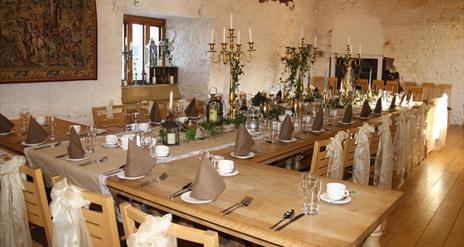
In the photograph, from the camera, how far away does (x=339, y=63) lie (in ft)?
37.5

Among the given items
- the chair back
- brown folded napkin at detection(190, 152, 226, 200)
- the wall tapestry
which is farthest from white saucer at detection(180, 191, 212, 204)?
the wall tapestry

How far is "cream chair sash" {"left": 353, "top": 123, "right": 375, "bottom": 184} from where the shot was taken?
3.70m

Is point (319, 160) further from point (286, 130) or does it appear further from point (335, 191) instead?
point (335, 191)

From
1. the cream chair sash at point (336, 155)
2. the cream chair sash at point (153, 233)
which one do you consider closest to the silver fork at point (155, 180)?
the cream chair sash at point (153, 233)

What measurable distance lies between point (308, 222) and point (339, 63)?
1015 cm

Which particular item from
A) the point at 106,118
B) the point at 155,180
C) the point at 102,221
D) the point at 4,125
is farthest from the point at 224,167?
the point at 106,118

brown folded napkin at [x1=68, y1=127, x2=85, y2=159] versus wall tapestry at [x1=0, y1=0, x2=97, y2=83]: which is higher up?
wall tapestry at [x1=0, y1=0, x2=97, y2=83]

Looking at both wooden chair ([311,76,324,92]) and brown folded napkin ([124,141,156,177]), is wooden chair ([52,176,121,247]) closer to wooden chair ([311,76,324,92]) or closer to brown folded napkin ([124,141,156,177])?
brown folded napkin ([124,141,156,177])

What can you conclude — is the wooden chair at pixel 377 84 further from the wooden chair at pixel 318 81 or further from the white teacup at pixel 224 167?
the white teacup at pixel 224 167

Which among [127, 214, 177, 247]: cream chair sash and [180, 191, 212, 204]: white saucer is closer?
[127, 214, 177, 247]: cream chair sash

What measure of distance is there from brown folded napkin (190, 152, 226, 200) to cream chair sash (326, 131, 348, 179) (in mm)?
1281

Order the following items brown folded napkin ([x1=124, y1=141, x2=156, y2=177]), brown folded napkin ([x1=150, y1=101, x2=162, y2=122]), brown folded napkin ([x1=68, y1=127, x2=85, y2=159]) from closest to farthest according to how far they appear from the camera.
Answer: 1. brown folded napkin ([x1=124, y1=141, x2=156, y2=177])
2. brown folded napkin ([x1=68, y1=127, x2=85, y2=159])
3. brown folded napkin ([x1=150, y1=101, x2=162, y2=122])

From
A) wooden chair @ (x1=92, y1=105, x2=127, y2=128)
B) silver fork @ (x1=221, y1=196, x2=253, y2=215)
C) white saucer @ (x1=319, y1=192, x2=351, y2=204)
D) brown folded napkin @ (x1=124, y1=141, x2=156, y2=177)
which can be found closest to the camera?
silver fork @ (x1=221, y1=196, x2=253, y2=215)

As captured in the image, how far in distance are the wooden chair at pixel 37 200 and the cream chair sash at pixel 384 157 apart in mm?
3278
